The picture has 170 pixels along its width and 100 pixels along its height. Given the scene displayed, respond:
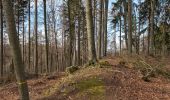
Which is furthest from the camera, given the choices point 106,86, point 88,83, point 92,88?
point 88,83

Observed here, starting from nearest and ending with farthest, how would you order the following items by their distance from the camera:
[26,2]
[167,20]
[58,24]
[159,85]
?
[159,85] < [26,2] < [167,20] < [58,24]

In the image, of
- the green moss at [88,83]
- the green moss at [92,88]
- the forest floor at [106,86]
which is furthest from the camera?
the green moss at [88,83]

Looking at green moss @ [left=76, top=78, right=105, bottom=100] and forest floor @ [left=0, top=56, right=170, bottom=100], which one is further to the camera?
forest floor @ [left=0, top=56, right=170, bottom=100]

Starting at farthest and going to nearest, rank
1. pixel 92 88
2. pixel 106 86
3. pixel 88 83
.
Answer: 1. pixel 88 83
2. pixel 106 86
3. pixel 92 88

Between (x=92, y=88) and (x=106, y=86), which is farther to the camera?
(x=106, y=86)

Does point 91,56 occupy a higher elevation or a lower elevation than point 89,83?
higher

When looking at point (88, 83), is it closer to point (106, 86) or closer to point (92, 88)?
point (92, 88)

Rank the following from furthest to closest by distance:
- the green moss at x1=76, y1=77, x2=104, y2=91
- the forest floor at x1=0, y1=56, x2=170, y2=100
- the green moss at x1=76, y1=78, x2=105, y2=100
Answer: the green moss at x1=76, y1=77, x2=104, y2=91 < the forest floor at x1=0, y1=56, x2=170, y2=100 < the green moss at x1=76, y1=78, x2=105, y2=100

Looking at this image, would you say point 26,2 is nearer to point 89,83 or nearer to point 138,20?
point 138,20

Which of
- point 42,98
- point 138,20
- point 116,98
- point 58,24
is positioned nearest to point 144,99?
point 116,98

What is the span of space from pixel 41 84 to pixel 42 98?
347 cm

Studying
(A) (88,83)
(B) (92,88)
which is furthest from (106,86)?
(A) (88,83)

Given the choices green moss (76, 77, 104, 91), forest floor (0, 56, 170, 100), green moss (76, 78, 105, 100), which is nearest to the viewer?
green moss (76, 78, 105, 100)

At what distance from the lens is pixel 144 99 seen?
35.4 ft
